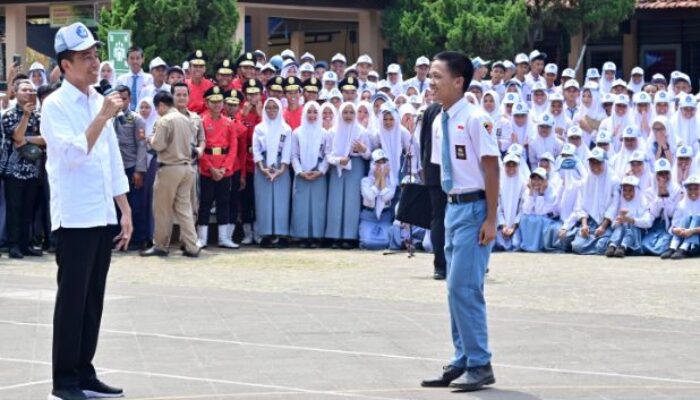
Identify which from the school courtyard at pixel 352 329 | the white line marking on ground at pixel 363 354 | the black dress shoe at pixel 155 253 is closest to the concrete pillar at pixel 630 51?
the school courtyard at pixel 352 329

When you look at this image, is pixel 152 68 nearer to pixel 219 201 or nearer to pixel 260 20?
pixel 219 201

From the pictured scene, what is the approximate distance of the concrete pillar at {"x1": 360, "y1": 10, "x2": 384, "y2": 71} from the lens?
35312 mm

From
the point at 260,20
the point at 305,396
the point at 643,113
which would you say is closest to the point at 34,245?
the point at 643,113

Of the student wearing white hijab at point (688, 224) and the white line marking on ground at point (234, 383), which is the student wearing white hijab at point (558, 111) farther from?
the white line marking on ground at point (234, 383)

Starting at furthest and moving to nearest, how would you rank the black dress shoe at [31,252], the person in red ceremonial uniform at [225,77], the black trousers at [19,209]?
the person in red ceremonial uniform at [225,77], the black dress shoe at [31,252], the black trousers at [19,209]

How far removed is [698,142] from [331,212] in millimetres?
5202

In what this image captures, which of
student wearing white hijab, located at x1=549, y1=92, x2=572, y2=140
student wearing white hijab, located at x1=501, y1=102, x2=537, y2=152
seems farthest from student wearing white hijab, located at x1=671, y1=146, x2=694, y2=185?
student wearing white hijab, located at x1=549, y1=92, x2=572, y2=140

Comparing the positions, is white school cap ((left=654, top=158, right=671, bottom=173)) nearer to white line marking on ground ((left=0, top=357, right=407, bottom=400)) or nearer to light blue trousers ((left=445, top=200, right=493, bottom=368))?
light blue trousers ((left=445, top=200, right=493, bottom=368))

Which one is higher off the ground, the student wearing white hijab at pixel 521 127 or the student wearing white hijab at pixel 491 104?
the student wearing white hijab at pixel 491 104

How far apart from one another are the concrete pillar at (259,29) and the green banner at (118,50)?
1484 cm

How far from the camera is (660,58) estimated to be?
122ft

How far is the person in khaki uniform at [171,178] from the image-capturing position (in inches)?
741

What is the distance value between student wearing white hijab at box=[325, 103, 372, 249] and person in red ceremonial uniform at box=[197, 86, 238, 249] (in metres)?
1.41

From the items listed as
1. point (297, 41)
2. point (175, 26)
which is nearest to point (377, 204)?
point (175, 26)
